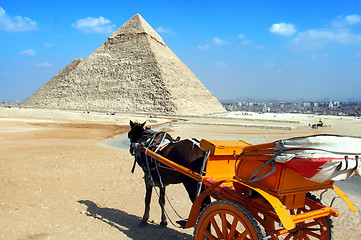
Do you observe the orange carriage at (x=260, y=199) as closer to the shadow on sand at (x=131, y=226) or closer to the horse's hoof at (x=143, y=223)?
the shadow on sand at (x=131, y=226)

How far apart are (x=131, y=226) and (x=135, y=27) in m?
84.3

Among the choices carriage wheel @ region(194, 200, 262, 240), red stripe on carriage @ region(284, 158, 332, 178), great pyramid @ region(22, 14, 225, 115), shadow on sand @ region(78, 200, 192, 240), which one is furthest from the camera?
great pyramid @ region(22, 14, 225, 115)

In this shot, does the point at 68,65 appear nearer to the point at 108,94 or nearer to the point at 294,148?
the point at 108,94

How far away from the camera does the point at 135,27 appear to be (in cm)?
8169

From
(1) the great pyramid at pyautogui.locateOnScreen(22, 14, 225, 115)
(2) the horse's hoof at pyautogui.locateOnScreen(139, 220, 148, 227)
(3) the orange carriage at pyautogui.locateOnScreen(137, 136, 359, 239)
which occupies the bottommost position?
(2) the horse's hoof at pyautogui.locateOnScreen(139, 220, 148, 227)

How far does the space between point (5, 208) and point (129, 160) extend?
438 cm

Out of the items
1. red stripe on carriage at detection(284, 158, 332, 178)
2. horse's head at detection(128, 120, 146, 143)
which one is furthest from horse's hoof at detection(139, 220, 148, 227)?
red stripe on carriage at detection(284, 158, 332, 178)

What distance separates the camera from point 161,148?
3996 millimetres

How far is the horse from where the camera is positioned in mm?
3264

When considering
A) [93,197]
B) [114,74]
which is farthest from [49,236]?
[114,74]

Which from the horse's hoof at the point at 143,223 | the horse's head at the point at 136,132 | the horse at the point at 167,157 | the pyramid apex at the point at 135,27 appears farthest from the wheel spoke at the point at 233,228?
the pyramid apex at the point at 135,27

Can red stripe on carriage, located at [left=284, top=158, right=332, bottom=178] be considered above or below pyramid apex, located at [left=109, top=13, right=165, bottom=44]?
below

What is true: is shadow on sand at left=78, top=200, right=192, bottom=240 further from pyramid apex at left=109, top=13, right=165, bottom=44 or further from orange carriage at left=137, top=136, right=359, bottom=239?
pyramid apex at left=109, top=13, right=165, bottom=44

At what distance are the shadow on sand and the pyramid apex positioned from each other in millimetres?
79450
